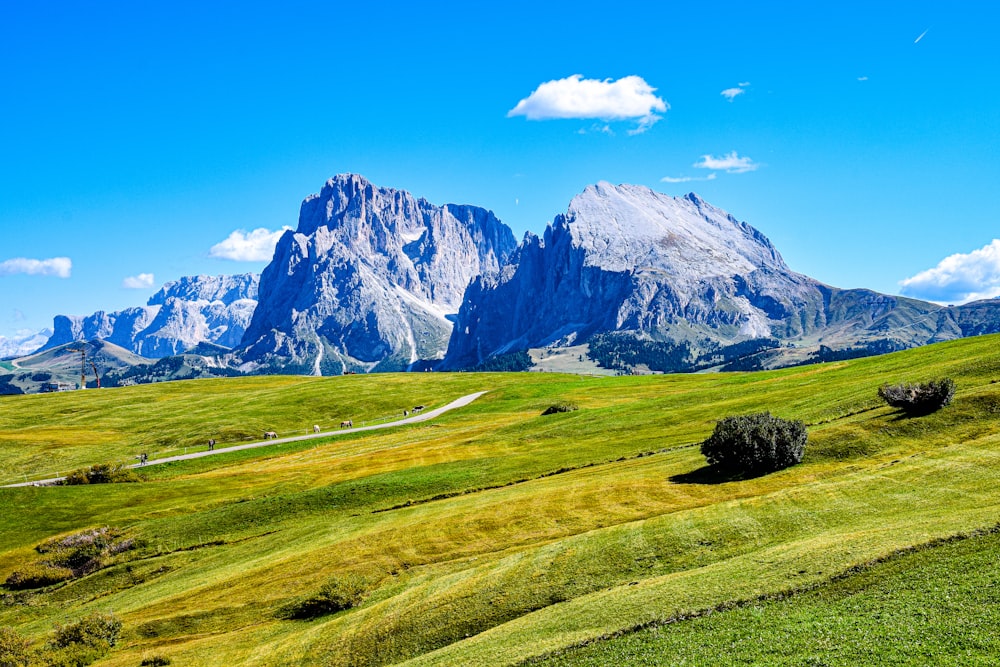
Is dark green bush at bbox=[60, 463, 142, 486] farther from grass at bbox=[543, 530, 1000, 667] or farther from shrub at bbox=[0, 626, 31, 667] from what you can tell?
grass at bbox=[543, 530, 1000, 667]

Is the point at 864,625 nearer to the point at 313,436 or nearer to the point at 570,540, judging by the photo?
the point at 570,540

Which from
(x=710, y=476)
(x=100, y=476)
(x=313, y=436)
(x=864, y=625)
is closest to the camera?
(x=864, y=625)

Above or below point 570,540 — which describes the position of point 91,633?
below

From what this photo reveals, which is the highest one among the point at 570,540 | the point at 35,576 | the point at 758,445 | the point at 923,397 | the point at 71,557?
the point at 923,397

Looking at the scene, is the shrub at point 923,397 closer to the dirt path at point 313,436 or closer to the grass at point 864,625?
the grass at point 864,625

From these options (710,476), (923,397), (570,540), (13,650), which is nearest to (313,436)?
(13,650)

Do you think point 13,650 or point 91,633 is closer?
point 13,650

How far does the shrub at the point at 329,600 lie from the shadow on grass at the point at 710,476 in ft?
66.8

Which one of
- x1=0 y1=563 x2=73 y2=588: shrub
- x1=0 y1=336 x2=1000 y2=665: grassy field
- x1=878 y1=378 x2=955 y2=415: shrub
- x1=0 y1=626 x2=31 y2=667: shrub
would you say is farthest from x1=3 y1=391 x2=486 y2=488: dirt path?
x1=878 y1=378 x2=955 y2=415: shrub

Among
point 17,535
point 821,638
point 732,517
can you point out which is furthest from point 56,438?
point 821,638

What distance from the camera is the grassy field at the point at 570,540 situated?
2217 cm

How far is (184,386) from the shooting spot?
570ft

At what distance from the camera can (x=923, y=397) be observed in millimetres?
42438

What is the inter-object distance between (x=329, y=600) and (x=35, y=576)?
1113 inches
